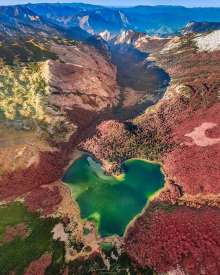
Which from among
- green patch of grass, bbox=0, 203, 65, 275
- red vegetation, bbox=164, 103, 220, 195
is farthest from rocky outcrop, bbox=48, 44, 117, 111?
green patch of grass, bbox=0, 203, 65, 275

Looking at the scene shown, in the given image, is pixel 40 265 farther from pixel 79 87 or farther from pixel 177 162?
pixel 79 87

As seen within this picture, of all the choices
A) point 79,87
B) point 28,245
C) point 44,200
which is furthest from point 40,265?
point 79,87

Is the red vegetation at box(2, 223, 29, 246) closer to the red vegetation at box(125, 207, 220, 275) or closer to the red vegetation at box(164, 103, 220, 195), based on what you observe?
the red vegetation at box(125, 207, 220, 275)

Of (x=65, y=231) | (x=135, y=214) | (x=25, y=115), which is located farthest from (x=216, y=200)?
(x=25, y=115)

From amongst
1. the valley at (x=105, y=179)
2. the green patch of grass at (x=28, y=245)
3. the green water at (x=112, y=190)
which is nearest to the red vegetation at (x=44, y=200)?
the valley at (x=105, y=179)

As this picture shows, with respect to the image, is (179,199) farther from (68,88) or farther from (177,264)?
(68,88)

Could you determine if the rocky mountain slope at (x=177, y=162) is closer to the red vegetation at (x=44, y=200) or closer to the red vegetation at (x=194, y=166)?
the red vegetation at (x=194, y=166)
